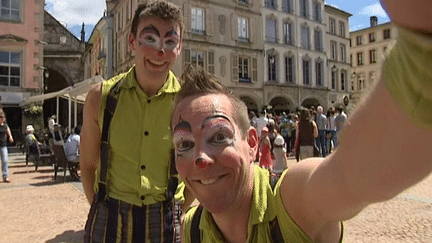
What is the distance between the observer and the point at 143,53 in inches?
77.2

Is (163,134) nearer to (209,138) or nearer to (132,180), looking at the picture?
(132,180)

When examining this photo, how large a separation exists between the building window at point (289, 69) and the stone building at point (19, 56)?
16807 mm

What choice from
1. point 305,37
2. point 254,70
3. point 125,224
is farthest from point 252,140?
point 305,37

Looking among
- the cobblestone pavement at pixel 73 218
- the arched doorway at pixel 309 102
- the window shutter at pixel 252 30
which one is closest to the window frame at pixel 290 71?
the arched doorway at pixel 309 102

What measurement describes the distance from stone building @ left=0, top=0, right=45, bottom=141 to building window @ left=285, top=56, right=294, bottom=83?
16807 millimetres

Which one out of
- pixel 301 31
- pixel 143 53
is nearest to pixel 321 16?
pixel 301 31

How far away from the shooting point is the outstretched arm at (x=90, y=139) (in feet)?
6.37

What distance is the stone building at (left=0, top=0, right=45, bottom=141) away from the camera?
16938 mm

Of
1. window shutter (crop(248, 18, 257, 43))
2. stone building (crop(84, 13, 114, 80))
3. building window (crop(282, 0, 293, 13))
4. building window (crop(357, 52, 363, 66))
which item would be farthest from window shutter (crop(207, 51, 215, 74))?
building window (crop(357, 52, 363, 66))

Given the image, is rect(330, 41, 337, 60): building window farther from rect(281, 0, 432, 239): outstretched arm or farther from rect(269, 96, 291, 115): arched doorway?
rect(281, 0, 432, 239): outstretched arm

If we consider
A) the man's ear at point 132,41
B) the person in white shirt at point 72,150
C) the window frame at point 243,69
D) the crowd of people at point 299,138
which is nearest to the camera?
the man's ear at point 132,41

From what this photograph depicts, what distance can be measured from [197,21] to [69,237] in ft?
60.6

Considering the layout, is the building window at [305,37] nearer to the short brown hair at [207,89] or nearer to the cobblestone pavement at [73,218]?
the cobblestone pavement at [73,218]

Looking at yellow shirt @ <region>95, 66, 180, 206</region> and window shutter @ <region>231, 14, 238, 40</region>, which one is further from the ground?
window shutter @ <region>231, 14, 238, 40</region>
